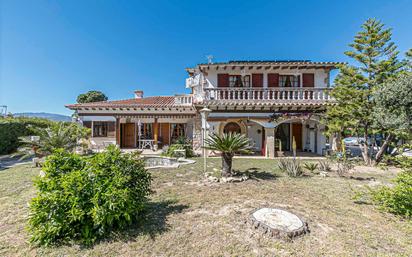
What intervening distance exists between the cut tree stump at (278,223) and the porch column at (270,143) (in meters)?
9.95

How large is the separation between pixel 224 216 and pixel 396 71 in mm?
13130

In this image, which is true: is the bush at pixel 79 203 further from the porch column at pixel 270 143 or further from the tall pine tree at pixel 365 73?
the tall pine tree at pixel 365 73

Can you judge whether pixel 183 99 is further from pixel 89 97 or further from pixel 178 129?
pixel 89 97

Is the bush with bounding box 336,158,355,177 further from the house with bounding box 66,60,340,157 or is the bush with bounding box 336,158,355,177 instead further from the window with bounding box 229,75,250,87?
the window with bounding box 229,75,250,87

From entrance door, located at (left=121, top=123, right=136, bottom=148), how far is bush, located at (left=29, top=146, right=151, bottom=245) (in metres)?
15.8

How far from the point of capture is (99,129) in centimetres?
1792

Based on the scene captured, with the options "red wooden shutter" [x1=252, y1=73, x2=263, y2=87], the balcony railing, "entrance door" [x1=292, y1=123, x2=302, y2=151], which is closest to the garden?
the balcony railing

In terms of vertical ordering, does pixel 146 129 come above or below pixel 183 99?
below

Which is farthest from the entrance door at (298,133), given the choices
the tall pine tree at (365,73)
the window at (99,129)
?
the window at (99,129)

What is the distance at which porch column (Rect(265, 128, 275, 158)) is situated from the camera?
1400 cm

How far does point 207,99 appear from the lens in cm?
1407

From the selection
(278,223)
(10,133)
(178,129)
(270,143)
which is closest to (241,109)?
(270,143)

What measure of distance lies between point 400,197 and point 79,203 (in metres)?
7.64

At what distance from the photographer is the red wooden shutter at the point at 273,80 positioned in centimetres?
1519
